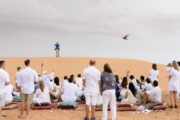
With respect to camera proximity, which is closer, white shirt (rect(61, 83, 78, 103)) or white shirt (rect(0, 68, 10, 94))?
white shirt (rect(0, 68, 10, 94))

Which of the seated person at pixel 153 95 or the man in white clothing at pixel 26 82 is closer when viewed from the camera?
the man in white clothing at pixel 26 82

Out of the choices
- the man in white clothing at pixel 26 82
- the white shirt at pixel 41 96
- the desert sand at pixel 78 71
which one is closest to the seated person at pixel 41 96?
the white shirt at pixel 41 96

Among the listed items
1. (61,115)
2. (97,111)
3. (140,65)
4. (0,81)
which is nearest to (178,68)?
(97,111)

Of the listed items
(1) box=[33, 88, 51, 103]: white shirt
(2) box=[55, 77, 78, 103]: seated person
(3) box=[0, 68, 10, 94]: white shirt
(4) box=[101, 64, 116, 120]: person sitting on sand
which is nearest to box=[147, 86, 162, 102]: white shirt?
(4) box=[101, 64, 116, 120]: person sitting on sand

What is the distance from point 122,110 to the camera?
9141 millimetres

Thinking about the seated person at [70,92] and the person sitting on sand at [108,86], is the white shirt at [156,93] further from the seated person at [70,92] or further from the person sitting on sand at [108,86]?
the seated person at [70,92]

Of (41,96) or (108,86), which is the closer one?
(108,86)

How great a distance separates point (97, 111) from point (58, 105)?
1848 mm

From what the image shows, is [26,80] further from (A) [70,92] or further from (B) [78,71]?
(B) [78,71]

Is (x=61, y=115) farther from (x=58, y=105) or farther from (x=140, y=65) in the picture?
(x=140, y=65)

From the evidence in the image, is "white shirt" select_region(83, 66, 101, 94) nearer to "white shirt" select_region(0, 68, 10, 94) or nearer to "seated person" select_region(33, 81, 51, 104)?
"white shirt" select_region(0, 68, 10, 94)

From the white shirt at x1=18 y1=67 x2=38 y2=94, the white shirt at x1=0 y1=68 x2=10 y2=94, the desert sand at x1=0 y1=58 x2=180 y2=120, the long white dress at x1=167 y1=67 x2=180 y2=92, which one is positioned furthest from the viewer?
the long white dress at x1=167 y1=67 x2=180 y2=92

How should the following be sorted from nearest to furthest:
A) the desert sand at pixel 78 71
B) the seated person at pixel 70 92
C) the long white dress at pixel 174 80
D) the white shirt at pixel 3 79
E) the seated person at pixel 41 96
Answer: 1. the white shirt at pixel 3 79
2. the desert sand at pixel 78 71
3. the seated person at pixel 41 96
4. the seated person at pixel 70 92
5. the long white dress at pixel 174 80

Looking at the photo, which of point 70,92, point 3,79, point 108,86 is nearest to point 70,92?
point 70,92
